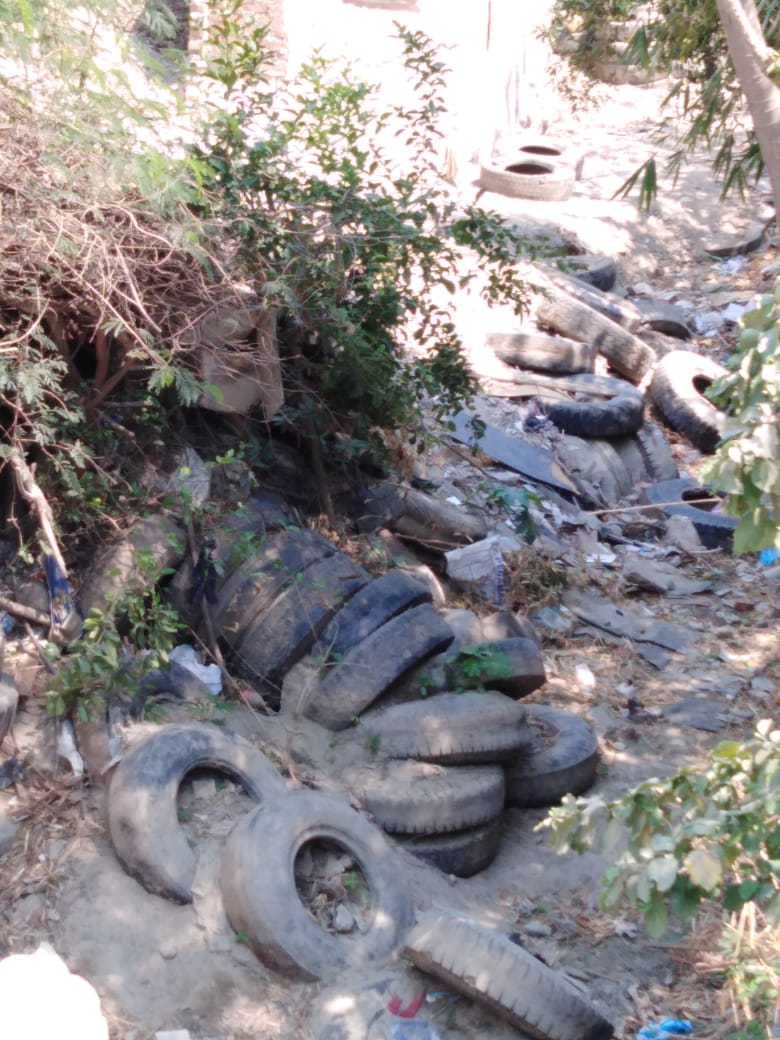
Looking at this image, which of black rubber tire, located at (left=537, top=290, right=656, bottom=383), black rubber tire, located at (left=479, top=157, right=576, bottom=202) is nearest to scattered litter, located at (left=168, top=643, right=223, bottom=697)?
black rubber tire, located at (left=537, top=290, right=656, bottom=383)

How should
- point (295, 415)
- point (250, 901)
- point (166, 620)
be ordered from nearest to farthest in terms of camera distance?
1. point (250, 901)
2. point (166, 620)
3. point (295, 415)

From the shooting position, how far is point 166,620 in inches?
173

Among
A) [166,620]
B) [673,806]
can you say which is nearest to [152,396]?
[166,620]

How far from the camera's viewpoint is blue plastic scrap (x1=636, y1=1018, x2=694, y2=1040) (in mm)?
3518

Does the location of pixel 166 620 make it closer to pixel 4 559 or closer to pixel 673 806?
pixel 4 559

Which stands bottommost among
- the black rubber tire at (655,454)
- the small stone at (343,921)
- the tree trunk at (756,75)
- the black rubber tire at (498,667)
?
the black rubber tire at (655,454)

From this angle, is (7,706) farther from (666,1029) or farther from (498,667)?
(666,1029)

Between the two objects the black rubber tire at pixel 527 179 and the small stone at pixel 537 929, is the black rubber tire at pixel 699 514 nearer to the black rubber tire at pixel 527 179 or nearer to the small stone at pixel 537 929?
the small stone at pixel 537 929

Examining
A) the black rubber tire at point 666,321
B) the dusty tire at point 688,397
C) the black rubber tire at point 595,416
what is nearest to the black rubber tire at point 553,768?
the black rubber tire at point 595,416

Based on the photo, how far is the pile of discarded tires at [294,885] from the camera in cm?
340

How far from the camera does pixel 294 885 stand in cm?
374

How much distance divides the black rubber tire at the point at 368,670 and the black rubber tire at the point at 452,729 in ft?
0.36

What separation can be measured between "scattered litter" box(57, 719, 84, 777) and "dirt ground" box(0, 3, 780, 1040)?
0.04m

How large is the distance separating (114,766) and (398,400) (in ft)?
8.55
